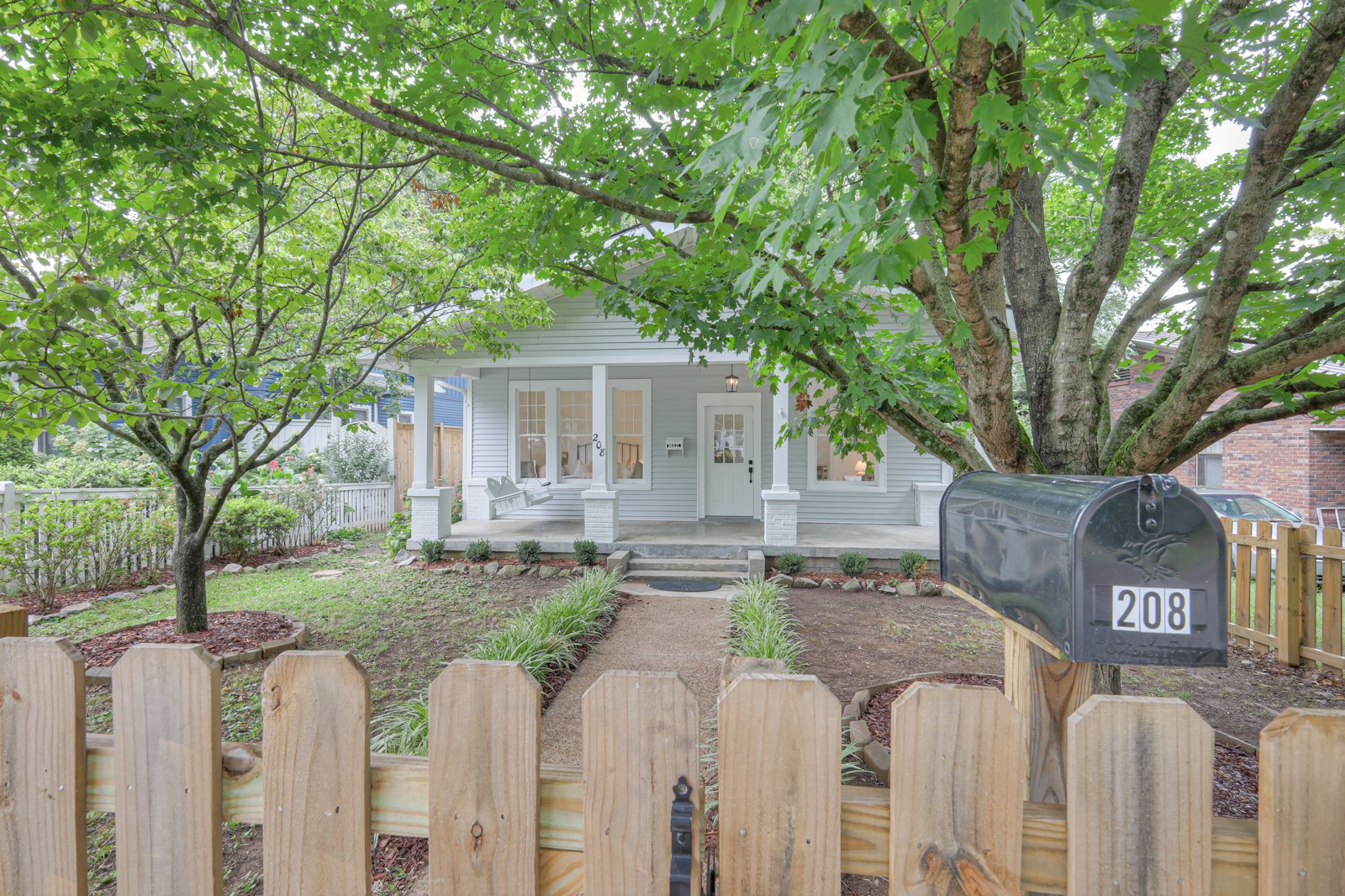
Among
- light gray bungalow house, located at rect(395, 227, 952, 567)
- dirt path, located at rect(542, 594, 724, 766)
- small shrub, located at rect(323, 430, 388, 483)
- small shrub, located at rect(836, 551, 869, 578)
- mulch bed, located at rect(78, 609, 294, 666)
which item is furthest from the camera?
small shrub, located at rect(323, 430, 388, 483)

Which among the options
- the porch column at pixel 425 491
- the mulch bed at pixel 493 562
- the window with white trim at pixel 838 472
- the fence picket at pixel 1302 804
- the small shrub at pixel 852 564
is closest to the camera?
the fence picket at pixel 1302 804

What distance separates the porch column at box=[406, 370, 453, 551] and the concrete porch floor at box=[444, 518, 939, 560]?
31 centimetres

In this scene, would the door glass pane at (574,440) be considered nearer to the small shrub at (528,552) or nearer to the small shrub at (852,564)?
the small shrub at (528,552)

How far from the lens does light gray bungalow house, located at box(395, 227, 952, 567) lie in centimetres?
1007

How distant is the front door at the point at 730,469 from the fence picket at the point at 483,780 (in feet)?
34.5

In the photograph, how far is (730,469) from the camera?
11.5m

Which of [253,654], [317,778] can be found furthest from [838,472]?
[317,778]

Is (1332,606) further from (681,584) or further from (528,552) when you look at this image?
(528,552)

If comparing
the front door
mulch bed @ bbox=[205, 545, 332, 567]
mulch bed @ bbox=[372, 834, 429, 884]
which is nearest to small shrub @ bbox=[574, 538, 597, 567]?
the front door

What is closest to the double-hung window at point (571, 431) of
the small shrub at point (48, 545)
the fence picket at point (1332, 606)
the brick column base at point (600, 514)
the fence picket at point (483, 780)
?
the brick column base at point (600, 514)

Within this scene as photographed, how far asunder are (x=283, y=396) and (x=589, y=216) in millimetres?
2917

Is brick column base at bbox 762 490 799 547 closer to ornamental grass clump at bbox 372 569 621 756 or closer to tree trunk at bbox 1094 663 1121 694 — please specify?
ornamental grass clump at bbox 372 569 621 756

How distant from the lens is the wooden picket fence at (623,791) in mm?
875

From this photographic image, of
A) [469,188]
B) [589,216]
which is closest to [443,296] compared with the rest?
[469,188]
